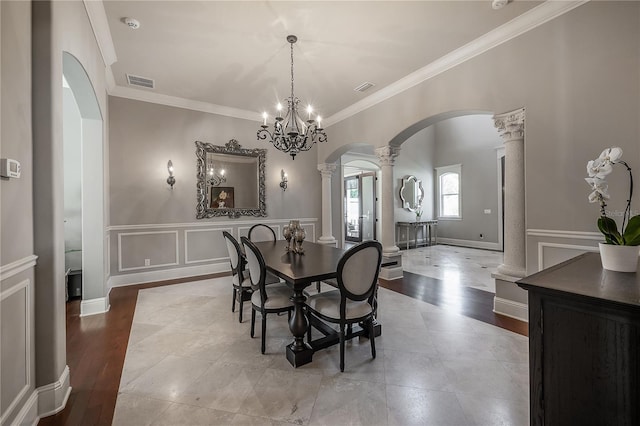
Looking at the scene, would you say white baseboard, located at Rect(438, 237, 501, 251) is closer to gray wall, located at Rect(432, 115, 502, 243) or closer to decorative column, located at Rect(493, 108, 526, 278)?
gray wall, located at Rect(432, 115, 502, 243)

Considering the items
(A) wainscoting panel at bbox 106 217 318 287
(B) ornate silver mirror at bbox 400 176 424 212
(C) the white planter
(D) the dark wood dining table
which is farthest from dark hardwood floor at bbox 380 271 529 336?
(B) ornate silver mirror at bbox 400 176 424 212

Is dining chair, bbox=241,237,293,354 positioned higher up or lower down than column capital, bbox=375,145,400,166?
lower down

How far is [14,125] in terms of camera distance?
4.64ft

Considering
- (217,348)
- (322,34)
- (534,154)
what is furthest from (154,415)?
(534,154)

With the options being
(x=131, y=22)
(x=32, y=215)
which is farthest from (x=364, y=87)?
(x=32, y=215)

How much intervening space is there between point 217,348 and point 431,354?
6.02 ft

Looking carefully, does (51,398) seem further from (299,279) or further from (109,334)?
(299,279)

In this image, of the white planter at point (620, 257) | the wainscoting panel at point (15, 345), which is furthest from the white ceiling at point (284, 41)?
the wainscoting panel at point (15, 345)

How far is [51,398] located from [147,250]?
3130 mm

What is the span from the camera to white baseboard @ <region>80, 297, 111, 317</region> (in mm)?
3193

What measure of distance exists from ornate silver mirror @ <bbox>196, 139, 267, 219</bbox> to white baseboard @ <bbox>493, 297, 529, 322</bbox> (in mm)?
4137

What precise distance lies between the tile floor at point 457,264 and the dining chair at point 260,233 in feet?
8.83

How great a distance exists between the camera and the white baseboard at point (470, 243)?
7.43 m

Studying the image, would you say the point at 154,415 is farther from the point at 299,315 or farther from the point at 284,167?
the point at 284,167
